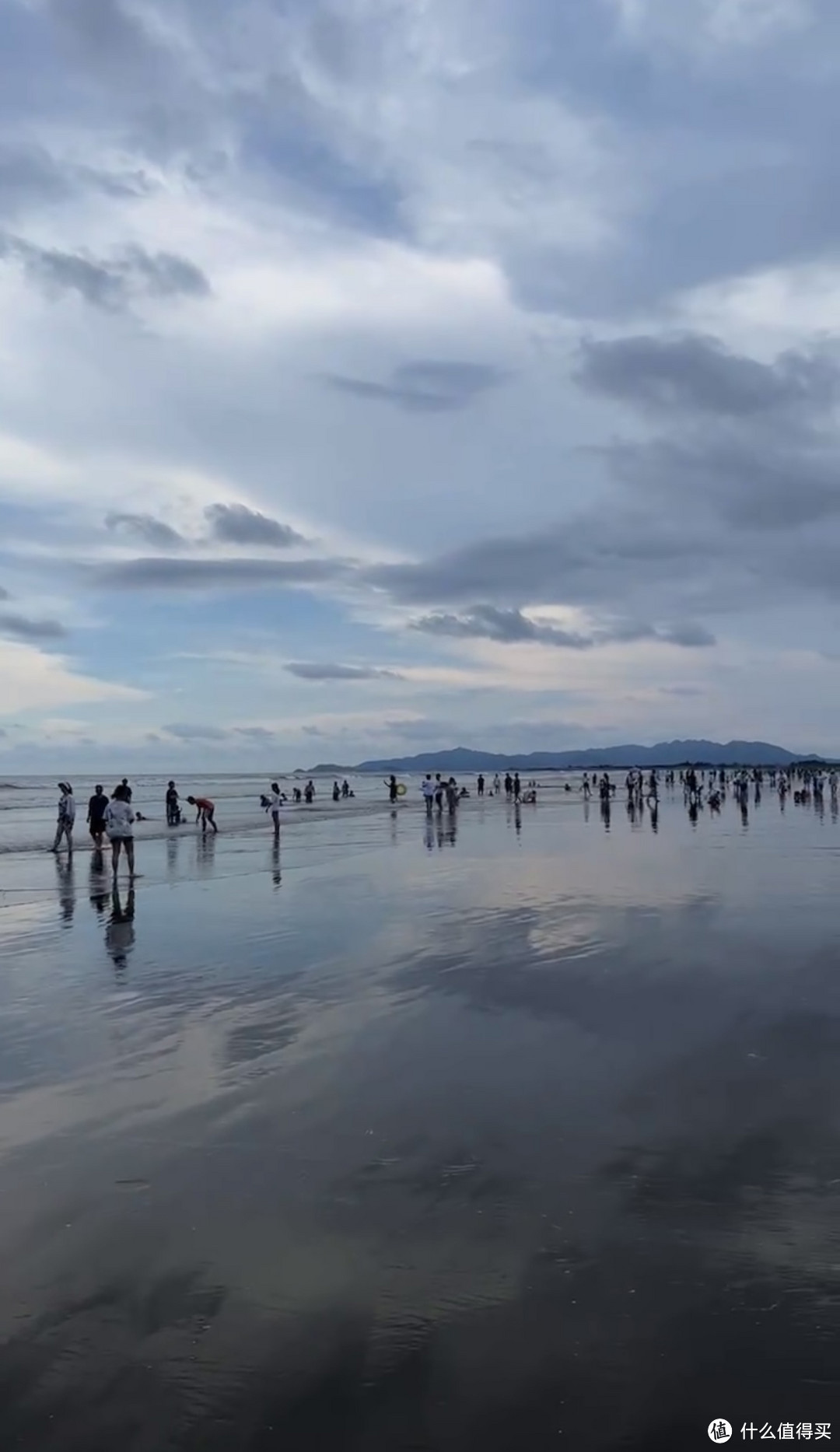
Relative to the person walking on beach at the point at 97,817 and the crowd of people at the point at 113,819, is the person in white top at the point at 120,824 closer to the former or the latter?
the crowd of people at the point at 113,819

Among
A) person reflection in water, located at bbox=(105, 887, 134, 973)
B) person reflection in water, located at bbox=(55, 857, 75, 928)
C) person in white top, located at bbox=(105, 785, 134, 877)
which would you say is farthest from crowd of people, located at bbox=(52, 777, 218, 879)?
person reflection in water, located at bbox=(105, 887, 134, 973)

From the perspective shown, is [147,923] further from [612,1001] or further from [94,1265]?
[94,1265]

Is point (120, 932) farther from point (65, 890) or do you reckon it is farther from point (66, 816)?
point (66, 816)

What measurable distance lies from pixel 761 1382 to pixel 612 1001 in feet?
22.1

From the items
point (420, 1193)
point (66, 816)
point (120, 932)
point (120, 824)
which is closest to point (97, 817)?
point (66, 816)

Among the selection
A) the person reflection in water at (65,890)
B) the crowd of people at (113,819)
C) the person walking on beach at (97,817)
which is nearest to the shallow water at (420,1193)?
the person reflection in water at (65,890)

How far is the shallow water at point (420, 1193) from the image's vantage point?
4293mm

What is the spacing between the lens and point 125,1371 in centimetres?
450

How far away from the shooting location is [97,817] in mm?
32875

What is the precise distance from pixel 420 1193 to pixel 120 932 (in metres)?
11.3

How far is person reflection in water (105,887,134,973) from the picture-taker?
1416 cm

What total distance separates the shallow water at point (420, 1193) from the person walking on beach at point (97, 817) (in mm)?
18153

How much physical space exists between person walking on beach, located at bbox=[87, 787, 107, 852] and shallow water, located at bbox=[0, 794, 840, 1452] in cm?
1815

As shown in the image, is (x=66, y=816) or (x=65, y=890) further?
(x=66, y=816)
